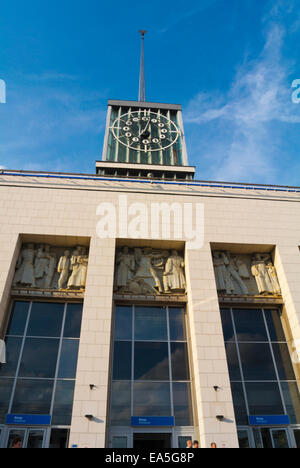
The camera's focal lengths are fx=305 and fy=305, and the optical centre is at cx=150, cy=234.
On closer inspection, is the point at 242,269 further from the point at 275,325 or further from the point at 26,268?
the point at 26,268

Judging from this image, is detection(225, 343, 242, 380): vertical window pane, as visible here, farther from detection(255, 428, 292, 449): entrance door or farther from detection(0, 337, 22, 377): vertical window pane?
detection(0, 337, 22, 377): vertical window pane

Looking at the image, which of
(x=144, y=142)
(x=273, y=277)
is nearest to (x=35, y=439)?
(x=273, y=277)

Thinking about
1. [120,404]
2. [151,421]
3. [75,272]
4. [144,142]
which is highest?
[144,142]

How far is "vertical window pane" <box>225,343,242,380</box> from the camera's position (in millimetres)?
15117

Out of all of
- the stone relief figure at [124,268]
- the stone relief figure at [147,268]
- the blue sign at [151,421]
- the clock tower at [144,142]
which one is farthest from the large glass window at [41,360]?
the clock tower at [144,142]

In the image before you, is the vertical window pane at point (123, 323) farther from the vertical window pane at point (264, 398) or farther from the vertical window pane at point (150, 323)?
the vertical window pane at point (264, 398)

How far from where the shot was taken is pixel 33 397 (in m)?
13.7

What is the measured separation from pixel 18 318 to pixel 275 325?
13789 mm

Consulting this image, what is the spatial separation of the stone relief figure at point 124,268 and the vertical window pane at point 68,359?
12.3ft

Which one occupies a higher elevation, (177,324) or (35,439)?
(177,324)

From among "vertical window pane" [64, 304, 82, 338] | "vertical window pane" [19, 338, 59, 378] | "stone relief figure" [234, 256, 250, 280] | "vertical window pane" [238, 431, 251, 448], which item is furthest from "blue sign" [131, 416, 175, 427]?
"stone relief figure" [234, 256, 250, 280]

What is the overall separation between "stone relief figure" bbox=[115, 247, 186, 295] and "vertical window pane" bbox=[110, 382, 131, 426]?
4692mm

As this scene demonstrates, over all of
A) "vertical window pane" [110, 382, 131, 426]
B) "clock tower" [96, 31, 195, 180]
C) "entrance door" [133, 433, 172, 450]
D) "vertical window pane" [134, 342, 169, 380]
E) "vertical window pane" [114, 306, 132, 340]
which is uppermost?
"clock tower" [96, 31, 195, 180]
